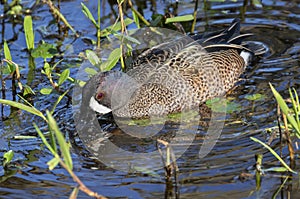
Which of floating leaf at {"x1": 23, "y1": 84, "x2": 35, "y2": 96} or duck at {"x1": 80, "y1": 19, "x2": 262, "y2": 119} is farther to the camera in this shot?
floating leaf at {"x1": 23, "y1": 84, "x2": 35, "y2": 96}

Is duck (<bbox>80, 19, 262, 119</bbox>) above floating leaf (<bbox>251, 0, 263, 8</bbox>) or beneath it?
beneath

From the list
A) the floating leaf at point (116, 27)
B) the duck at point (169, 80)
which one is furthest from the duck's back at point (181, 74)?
the floating leaf at point (116, 27)

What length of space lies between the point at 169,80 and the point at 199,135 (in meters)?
0.91

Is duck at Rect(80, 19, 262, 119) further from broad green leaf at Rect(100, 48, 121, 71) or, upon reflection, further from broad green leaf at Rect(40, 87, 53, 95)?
broad green leaf at Rect(40, 87, 53, 95)

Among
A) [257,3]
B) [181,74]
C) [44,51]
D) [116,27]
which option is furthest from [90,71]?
[257,3]

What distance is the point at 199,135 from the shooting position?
610 cm

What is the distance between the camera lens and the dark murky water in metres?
5.05

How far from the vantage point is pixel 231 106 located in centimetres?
668

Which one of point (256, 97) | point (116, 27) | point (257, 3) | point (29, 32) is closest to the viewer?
point (256, 97)

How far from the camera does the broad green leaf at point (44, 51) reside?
7364 millimetres

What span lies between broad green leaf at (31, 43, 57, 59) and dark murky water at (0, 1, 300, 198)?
0.22 m

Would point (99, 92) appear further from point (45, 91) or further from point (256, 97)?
point (256, 97)

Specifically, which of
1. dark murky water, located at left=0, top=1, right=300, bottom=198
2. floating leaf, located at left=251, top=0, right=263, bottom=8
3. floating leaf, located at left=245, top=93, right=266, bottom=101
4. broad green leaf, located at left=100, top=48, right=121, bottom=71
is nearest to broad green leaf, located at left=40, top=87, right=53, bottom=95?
dark murky water, located at left=0, top=1, right=300, bottom=198

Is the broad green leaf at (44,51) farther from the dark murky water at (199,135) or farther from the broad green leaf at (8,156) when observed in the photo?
the broad green leaf at (8,156)
